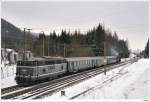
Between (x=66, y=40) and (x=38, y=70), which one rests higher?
(x=66, y=40)

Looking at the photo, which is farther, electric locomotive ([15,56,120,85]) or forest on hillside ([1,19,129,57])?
electric locomotive ([15,56,120,85])

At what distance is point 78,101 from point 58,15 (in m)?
5.39

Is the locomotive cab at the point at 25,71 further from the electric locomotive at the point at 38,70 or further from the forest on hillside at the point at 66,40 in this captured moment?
the forest on hillside at the point at 66,40

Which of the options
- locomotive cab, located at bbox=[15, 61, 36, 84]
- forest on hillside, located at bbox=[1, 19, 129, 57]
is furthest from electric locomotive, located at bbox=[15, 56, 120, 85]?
forest on hillside, located at bbox=[1, 19, 129, 57]

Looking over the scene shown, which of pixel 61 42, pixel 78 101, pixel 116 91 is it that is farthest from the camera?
pixel 61 42

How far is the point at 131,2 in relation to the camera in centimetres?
A: 1427

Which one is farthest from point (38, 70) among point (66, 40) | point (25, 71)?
point (66, 40)

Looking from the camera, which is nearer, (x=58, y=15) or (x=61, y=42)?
(x=58, y=15)

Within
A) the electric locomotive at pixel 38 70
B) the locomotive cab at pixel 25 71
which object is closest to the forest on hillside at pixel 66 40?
the electric locomotive at pixel 38 70

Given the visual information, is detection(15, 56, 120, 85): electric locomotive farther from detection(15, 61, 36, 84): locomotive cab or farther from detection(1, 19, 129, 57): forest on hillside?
detection(1, 19, 129, 57): forest on hillside

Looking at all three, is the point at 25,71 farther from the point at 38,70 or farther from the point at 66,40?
the point at 66,40

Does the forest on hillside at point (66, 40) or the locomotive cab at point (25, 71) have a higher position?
the forest on hillside at point (66, 40)

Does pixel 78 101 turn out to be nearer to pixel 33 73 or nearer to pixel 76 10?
pixel 76 10

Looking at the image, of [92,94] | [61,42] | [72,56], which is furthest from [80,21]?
[72,56]
